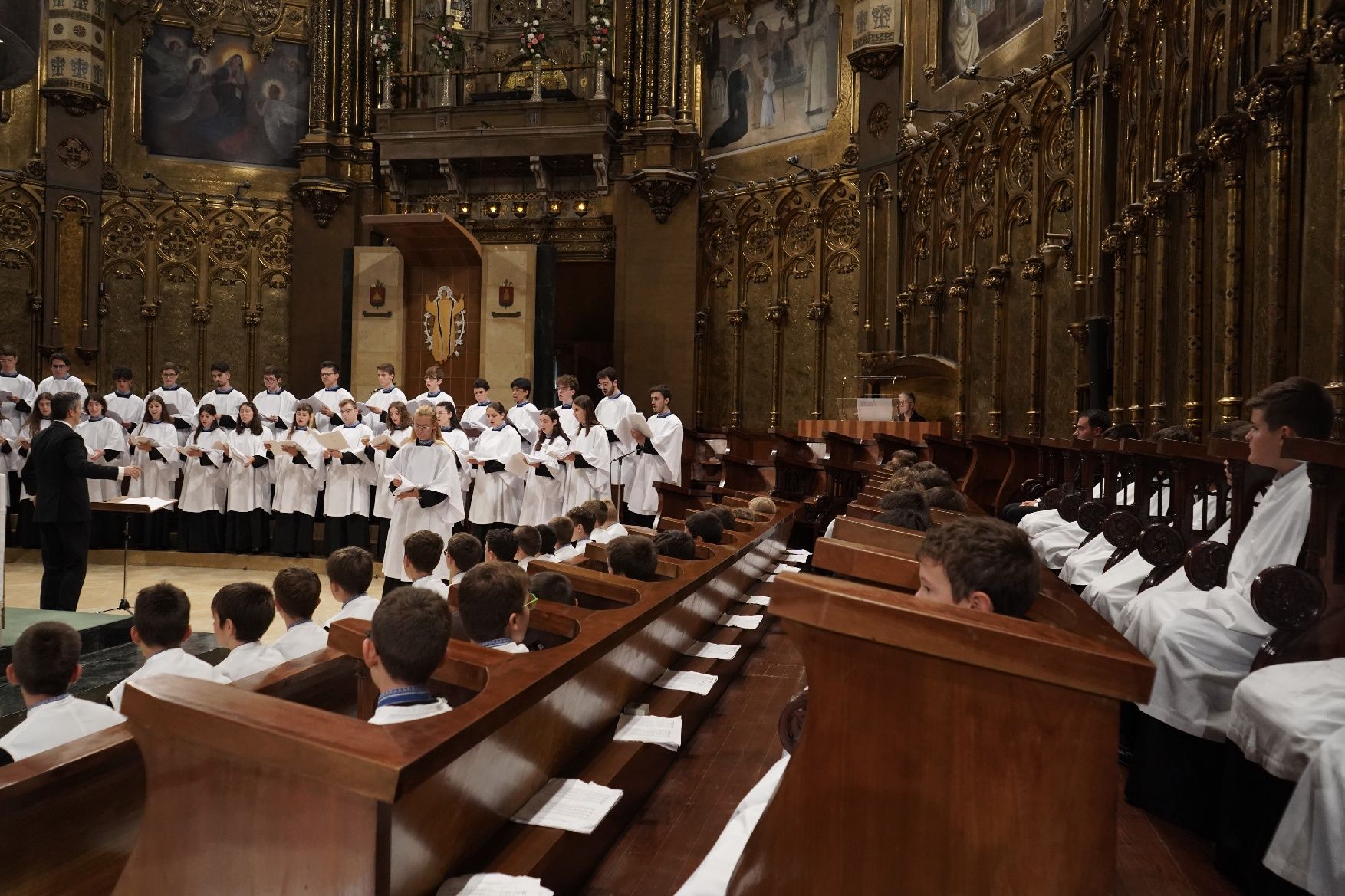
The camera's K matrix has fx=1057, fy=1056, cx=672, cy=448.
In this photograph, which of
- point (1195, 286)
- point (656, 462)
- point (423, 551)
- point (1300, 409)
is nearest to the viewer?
point (1300, 409)

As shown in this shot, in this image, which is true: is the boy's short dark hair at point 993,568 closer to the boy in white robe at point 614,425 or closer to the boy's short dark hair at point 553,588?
the boy's short dark hair at point 553,588

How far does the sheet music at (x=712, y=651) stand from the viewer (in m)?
4.54

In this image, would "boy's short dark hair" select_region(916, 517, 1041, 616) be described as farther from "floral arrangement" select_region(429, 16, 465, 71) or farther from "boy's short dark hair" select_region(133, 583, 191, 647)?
"floral arrangement" select_region(429, 16, 465, 71)

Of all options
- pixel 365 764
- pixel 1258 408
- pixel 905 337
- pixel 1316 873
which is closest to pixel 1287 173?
pixel 1258 408

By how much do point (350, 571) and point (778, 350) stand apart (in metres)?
12.3

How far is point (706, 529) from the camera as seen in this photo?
19.7 ft

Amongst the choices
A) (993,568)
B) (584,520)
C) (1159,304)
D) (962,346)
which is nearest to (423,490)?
(584,520)

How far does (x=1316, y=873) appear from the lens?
2195 millimetres

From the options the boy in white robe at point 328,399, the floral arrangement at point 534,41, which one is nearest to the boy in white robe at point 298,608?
the boy in white robe at point 328,399

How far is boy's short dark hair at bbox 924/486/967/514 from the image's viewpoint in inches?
186

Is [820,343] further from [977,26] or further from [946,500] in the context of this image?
[946,500]

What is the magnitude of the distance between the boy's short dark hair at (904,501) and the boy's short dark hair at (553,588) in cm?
128

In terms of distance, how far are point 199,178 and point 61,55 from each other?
8.47 ft

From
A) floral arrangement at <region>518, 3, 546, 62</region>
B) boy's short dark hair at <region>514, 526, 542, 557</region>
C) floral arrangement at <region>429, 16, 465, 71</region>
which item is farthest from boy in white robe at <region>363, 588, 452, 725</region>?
floral arrangement at <region>429, 16, 465, 71</region>
